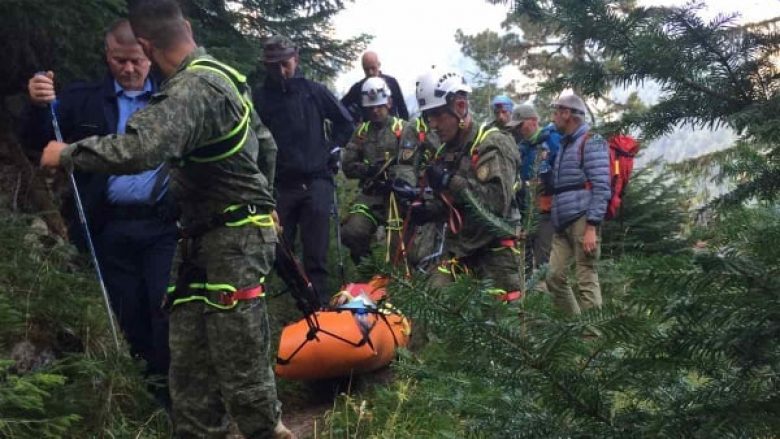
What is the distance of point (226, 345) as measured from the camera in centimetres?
373

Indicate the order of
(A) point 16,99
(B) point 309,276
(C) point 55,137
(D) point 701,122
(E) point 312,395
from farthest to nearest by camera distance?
1. (B) point 309,276
2. (A) point 16,99
3. (E) point 312,395
4. (C) point 55,137
5. (D) point 701,122

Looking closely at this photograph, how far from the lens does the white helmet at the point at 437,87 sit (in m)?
5.79

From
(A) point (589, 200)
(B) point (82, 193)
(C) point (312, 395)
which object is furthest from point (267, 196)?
(A) point (589, 200)

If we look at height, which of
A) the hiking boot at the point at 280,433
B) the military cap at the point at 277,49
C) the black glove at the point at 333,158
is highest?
the military cap at the point at 277,49

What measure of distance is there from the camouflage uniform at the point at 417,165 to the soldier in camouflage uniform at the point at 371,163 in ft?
0.69

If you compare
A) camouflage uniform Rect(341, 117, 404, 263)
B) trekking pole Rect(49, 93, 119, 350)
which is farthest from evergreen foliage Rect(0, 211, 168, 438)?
camouflage uniform Rect(341, 117, 404, 263)

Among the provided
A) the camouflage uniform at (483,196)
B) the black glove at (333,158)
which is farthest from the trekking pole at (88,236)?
the black glove at (333,158)

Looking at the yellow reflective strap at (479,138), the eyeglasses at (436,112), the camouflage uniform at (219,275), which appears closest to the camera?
the camouflage uniform at (219,275)

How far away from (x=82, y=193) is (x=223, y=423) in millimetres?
1841

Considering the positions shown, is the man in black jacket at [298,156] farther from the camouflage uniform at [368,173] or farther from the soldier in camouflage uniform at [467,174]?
the soldier in camouflage uniform at [467,174]

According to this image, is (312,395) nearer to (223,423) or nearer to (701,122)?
(223,423)

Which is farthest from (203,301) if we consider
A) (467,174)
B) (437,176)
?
(467,174)

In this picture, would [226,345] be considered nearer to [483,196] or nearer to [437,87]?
[483,196]

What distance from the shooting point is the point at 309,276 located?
7457 mm
